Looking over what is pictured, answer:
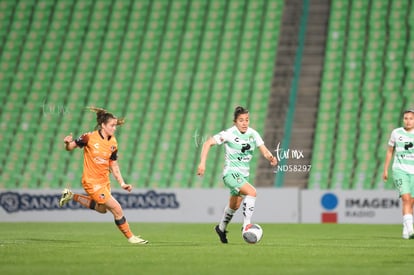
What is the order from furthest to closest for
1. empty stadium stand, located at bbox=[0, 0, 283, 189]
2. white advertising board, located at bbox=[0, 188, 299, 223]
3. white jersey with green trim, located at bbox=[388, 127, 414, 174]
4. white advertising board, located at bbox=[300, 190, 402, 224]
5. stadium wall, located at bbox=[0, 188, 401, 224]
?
empty stadium stand, located at bbox=[0, 0, 283, 189] → white advertising board, located at bbox=[0, 188, 299, 223] → stadium wall, located at bbox=[0, 188, 401, 224] → white advertising board, located at bbox=[300, 190, 402, 224] → white jersey with green trim, located at bbox=[388, 127, 414, 174]

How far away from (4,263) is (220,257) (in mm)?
2432

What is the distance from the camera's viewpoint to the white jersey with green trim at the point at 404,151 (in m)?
15.0

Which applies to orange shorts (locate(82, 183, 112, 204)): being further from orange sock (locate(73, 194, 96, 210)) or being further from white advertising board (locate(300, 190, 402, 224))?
white advertising board (locate(300, 190, 402, 224))

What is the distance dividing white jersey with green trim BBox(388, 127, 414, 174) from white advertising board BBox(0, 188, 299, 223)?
721 cm

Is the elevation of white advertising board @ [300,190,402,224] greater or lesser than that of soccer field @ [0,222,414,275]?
greater

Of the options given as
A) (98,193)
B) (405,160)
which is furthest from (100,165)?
(405,160)

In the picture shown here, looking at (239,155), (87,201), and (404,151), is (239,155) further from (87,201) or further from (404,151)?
(404,151)

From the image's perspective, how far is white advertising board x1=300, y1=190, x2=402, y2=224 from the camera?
21.7 meters

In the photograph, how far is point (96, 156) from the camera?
43.9 ft

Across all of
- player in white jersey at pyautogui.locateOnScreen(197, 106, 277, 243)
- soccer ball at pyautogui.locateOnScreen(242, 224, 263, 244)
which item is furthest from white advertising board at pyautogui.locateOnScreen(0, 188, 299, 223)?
soccer ball at pyautogui.locateOnScreen(242, 224, 263, 244)

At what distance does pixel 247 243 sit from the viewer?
13.4m

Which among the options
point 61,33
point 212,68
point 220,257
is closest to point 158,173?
point 212,68

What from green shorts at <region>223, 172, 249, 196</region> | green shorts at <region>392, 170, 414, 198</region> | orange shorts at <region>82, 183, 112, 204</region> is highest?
green shorts at <region>392, 170, 414, 198</region>

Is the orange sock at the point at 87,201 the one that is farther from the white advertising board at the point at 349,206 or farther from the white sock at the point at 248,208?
the white advertising board at the point at 349,206
